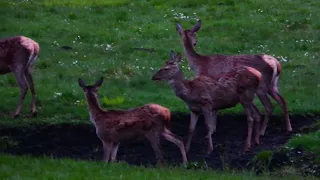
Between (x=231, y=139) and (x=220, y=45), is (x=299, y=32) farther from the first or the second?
(x=231, y=139)

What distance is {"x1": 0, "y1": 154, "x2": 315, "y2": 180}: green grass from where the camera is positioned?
1098 cm

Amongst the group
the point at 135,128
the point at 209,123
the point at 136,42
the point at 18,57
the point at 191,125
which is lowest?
the point at 136,42

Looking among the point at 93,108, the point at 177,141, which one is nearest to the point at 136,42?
the point at 93,108

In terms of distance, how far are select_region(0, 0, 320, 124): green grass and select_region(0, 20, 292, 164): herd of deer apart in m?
0.76

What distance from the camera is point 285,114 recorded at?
15609mm

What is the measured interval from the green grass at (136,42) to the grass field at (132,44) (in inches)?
0.9

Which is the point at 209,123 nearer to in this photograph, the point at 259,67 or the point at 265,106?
the point at 265,106

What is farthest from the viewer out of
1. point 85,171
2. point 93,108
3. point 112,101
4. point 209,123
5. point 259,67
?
point 112,101

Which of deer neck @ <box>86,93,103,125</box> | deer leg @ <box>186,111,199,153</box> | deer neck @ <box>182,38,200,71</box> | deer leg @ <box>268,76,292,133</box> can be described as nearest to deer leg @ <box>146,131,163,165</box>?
deer neck @ <box>86,93,103,125</box>

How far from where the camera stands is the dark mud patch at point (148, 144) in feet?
46.1

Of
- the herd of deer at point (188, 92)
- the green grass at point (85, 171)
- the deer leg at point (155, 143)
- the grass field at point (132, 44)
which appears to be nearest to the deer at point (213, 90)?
the herd of deer at point (188, 92)

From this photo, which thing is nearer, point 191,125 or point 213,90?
point 191,125

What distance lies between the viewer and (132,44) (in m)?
21.3

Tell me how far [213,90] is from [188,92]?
43 cm
